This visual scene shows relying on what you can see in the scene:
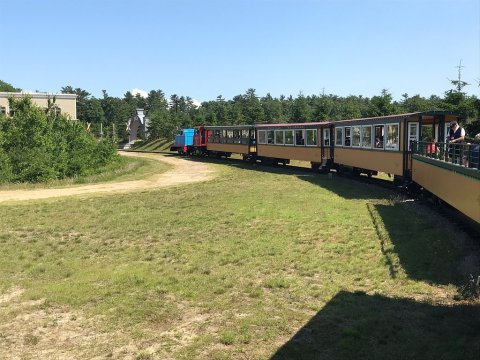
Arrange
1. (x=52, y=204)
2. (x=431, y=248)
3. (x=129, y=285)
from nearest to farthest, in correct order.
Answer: (x=129, y=285)
(x=431, y=248)
(x=52, y=204)

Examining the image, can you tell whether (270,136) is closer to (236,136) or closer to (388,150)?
(236,136)

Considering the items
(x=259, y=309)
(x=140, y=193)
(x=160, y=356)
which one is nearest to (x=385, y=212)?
(x=259, y=309)

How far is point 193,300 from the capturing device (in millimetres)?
7547

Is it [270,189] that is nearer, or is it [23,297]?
[23,297]

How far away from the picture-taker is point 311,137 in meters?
26.6

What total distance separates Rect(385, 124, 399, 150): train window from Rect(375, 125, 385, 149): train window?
0.52 m

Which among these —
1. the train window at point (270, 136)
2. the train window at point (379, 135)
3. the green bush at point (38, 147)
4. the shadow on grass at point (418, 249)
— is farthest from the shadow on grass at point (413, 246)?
the green bush at point (38, 147)

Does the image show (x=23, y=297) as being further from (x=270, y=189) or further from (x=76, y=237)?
(x=270, y=189)

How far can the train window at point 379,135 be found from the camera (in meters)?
18.7

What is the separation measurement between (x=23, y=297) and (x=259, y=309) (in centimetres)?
410

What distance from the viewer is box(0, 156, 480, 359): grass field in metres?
5.87

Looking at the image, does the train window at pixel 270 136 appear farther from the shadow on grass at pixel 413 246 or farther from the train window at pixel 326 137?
the shadow on grass at pixel 413 246

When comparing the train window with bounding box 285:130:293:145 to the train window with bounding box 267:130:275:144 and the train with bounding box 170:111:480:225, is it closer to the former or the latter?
the train with bounding box 170:111:480:225

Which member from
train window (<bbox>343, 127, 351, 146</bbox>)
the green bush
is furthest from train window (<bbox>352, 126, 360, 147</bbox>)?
the green bush
